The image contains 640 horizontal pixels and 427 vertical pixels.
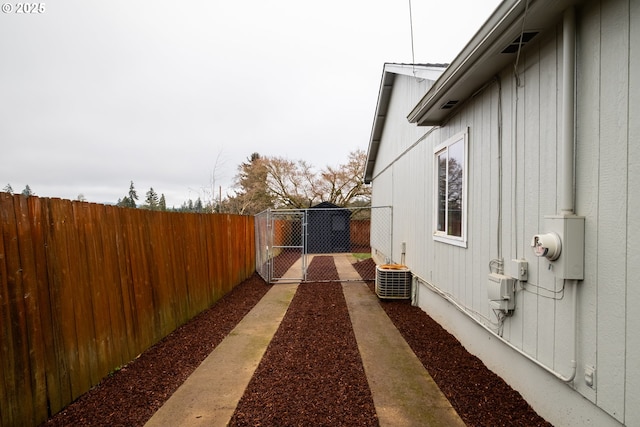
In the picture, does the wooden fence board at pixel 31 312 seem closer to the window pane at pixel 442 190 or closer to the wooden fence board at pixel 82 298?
the wooden fence board at pixel 82 298

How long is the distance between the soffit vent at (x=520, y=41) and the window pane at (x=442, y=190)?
198 cm

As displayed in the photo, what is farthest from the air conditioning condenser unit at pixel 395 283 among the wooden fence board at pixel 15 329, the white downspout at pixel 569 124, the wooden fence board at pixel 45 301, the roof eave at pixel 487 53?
the wooden fence board at pixel 15 329

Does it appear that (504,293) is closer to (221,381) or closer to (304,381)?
(304,381)

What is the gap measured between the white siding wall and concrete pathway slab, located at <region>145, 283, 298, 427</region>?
252 cm

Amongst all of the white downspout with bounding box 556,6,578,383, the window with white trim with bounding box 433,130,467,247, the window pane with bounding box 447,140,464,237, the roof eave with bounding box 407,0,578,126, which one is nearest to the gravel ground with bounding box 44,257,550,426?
the white downspout with bounding box 556,6,578,383

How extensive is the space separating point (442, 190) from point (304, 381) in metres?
3.29

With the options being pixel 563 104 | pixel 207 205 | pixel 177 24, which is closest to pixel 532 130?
pixel 563 104

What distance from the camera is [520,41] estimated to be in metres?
2.33

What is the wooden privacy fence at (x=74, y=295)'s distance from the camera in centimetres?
213

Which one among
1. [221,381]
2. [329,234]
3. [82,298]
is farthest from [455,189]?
[329,234]

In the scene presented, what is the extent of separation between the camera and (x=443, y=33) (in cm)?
650

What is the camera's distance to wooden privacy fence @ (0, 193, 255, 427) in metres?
2.13

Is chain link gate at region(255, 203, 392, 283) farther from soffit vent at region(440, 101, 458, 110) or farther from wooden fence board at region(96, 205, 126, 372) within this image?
wooden fence board at region(96, 205, 126, 372)

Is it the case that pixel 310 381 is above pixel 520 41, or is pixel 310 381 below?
below
